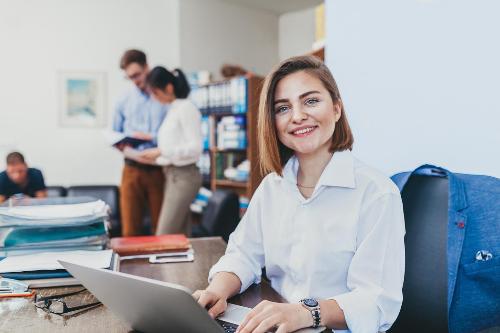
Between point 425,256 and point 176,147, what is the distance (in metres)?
1.90

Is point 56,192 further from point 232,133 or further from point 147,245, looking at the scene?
point 147,245

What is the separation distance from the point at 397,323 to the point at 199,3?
16.4ft

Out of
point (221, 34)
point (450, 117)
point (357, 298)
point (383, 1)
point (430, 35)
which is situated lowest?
point (357, 298)

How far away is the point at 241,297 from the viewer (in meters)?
1.05

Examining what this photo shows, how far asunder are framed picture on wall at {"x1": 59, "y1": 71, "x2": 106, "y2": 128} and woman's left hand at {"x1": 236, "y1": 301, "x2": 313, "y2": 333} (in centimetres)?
483

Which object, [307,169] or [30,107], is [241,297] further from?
[30,107]

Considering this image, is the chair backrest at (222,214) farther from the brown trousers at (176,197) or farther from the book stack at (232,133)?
the book stack at (232,133)

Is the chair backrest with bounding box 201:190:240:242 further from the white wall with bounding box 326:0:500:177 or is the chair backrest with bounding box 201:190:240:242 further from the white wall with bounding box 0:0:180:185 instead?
the white wall with bounding box 0:0:180:185

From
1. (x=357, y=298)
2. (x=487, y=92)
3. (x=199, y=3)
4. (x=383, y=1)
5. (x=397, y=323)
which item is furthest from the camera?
(x=199, y=3)

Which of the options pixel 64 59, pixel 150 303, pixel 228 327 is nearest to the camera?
pixel 150 303

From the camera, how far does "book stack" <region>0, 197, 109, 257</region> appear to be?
1.24 meters

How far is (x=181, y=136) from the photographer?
9.30 feet

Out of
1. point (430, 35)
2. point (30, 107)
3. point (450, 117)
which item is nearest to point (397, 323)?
→ point (450, 117)

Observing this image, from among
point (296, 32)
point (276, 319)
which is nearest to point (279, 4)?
point (296, 32)
